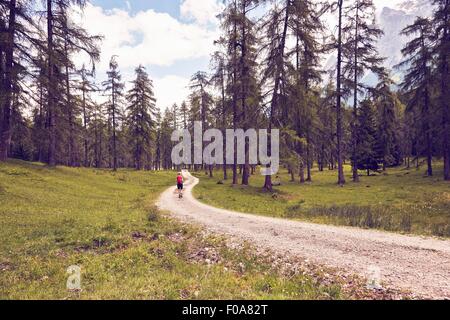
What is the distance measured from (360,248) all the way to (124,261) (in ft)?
22.2

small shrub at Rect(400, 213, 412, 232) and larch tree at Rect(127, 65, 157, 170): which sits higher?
larch tree at Rect(127, 65, 157, 170)

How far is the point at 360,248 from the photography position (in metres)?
8.08

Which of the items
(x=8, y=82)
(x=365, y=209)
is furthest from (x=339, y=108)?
(x=8, y=82)

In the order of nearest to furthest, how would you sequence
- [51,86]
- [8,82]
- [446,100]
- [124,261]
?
[124,261], [8,82], [51,86], [446,100]

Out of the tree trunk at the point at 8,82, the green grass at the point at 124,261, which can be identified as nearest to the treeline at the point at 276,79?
the tree trunk at the point at 8,82

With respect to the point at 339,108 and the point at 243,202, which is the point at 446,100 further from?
the point at 243,202

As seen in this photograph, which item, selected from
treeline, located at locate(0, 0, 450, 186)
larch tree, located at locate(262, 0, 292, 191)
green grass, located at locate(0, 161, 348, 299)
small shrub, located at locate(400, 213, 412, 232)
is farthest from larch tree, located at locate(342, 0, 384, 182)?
green grass, located at locate(0, 161, 348, 299)

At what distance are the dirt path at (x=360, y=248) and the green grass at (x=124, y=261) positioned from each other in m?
1.23

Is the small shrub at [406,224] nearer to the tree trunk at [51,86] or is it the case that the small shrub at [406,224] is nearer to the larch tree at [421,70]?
the larch tree at [421,70]

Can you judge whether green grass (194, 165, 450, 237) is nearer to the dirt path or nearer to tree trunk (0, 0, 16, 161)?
the dirt path

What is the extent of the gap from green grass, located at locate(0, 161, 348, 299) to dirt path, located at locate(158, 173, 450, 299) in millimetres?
1228

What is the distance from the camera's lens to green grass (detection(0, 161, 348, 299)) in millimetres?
5414
